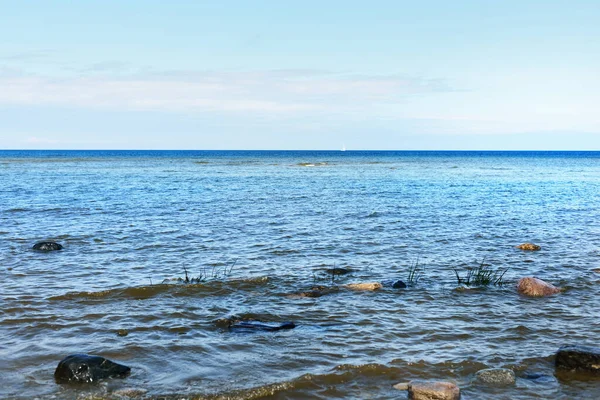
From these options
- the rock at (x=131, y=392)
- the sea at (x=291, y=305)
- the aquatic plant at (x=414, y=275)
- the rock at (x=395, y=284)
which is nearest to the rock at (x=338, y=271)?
the sea at (x=291, y=305)

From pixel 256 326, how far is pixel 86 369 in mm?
3664

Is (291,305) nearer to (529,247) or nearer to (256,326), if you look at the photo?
(256,326)

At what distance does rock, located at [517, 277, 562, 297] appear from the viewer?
14.4 metres

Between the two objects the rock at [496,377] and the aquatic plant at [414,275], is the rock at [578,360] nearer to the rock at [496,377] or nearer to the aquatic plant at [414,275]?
the rock at [496,377]

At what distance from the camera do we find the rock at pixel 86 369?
905cm

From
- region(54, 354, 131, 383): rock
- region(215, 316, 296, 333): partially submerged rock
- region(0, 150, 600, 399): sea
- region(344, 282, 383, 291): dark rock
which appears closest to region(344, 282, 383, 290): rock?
region(344, 282, 383, 291): dark rock

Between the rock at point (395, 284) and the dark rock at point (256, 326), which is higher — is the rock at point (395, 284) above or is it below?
above

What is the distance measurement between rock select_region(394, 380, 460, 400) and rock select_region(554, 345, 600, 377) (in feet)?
7.66

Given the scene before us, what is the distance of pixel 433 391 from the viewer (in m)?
8.50

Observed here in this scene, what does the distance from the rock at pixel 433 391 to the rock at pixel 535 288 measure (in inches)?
263

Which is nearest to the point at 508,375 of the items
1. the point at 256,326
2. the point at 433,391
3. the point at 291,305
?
the point at 433,391

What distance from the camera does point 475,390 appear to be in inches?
352

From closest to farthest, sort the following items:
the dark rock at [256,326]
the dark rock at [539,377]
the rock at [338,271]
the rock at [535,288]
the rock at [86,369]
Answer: the rock at [86,369] < the dark rock at [539,377] < the dark rock at [256,326] < the rock at [535,288] < the rock at [338,271]

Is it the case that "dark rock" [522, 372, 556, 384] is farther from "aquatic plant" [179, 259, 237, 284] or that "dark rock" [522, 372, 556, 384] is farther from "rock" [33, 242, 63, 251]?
"rock" [33, 242, 63, 251]
